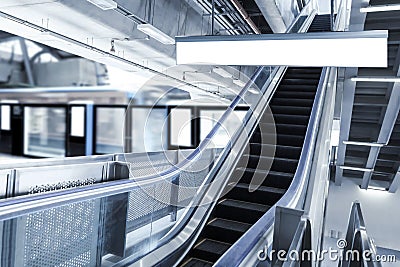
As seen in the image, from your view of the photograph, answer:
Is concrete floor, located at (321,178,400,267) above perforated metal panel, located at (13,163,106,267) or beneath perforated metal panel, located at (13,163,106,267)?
beneath

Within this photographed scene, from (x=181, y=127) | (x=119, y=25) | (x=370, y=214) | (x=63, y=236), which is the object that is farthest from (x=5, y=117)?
(x=370, y=214)

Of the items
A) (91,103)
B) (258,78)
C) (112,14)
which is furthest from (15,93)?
(258,78)

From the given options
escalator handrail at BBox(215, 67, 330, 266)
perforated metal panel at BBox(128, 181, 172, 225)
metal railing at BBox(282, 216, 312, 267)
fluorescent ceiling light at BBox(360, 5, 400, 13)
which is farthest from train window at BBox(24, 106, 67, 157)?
metal railing at BBox(282, 216, 312, 267)

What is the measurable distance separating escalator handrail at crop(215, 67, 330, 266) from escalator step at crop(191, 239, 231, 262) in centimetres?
95

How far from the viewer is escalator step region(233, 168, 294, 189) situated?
3885 mm

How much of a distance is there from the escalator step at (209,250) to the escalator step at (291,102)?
2.58m

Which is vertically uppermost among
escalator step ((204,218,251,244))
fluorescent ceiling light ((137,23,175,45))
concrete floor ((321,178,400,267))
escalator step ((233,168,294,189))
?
fluorescent ceiling light ((137,23,175,45))

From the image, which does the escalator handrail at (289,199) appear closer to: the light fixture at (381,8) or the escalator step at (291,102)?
the escalator step at (291,102)

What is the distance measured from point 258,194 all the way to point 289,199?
41.9 inches

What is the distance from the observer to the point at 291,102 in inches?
206

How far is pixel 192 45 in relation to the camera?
3752 mm

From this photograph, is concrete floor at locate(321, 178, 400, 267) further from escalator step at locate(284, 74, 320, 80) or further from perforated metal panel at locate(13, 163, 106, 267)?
perforated metal panel at locate(13, 163, 106, 267)

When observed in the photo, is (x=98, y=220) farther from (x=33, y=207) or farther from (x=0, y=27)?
(x=0, y=27)

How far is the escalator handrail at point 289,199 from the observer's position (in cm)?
162
